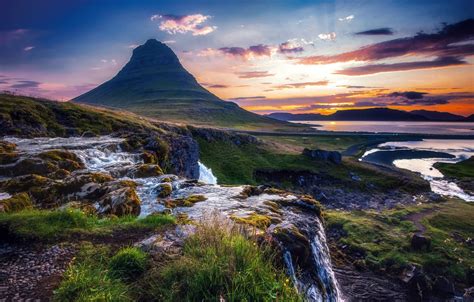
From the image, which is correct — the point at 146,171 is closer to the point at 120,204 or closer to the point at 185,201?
the point at 185,201

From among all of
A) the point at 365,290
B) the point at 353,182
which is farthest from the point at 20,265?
the point at 353,182

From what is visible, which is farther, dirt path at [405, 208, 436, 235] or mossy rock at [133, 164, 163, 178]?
dirt path at [405, 208, 436, 235]

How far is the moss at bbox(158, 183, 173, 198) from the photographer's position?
21.9 metres

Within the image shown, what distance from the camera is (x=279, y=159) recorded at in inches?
3696

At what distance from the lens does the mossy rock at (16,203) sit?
49.2ft

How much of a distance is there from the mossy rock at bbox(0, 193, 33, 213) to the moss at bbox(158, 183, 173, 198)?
770 cm

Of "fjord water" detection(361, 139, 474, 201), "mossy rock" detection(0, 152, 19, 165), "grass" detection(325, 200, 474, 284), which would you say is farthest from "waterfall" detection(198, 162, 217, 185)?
"fjord water" detection(361, 139, 474, 201)

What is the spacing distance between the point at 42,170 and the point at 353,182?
245ft

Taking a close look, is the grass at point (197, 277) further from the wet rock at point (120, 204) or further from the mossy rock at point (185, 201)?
the mossy rock at point (185, 201)

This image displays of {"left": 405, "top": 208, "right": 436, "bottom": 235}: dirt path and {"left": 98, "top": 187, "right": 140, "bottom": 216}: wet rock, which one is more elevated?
{"left": 98, "top": 187, "right": 140, "bottom": 216}: wet rock

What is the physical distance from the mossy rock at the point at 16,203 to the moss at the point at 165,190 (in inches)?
303

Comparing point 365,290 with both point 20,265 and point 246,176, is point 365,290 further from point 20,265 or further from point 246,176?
point 246,176

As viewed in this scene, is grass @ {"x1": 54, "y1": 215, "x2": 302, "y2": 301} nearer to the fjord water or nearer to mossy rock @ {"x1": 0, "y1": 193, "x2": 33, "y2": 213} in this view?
mossy rock @ {"x1": 0, "y1": 193, "x2": 33, "y2": 213}

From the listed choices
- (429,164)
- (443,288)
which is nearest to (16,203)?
(443,288)
